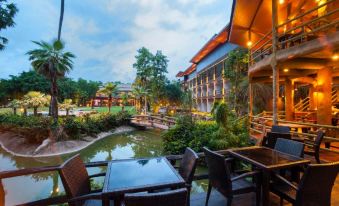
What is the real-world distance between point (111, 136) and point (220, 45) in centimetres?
1254

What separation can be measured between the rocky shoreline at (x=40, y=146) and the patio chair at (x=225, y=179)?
12121 millimetres

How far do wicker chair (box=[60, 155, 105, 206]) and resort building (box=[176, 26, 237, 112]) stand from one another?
1415cm

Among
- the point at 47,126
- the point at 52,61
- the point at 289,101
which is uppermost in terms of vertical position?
the point at 52,61

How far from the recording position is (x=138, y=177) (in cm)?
231

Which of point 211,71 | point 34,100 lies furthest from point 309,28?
point 34,100

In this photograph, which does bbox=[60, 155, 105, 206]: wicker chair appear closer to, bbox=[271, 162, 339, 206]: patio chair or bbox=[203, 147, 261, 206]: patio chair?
bbox=[203, 147, 261, 206]: patio chair

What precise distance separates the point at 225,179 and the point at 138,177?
3.48ft

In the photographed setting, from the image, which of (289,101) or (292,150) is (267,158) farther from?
(289,101)

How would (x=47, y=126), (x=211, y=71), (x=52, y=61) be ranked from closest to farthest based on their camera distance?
(x=47, y=126) < (x=52, y=61) < (x=211, y=71)

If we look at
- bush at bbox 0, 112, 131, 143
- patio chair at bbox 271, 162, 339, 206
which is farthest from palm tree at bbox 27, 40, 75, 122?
patio chair at bbox 271, 162, 339, 206

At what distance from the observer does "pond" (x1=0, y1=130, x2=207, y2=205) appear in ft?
23.4

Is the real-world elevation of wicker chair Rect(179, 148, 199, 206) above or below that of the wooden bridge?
above

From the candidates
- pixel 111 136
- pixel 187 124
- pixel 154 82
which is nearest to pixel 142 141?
pixel 111 136

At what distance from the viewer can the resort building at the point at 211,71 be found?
1732 cm
